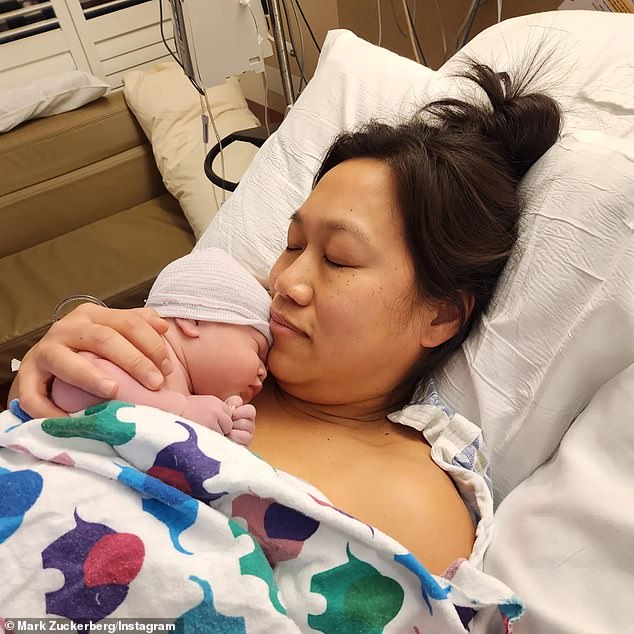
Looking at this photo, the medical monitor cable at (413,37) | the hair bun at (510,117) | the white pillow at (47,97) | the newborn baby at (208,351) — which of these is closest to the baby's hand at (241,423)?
the newborn baby at (208,351)

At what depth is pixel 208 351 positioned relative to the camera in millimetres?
886

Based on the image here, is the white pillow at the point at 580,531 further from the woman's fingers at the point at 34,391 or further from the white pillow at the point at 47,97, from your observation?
the white pillow at the point at 47,97

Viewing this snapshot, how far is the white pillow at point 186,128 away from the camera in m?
2.15

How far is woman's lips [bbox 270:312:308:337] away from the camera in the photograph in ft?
2.98

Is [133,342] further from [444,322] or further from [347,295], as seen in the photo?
[444,322]

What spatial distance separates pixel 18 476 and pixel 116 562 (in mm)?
155

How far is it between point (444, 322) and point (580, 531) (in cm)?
36

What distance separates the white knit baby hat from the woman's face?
37 millimetres

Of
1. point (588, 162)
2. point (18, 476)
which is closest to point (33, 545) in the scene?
point (18, 476)

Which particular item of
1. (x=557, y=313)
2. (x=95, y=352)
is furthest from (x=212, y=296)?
(x=557, y=313)

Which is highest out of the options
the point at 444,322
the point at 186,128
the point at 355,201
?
the point at 355,201

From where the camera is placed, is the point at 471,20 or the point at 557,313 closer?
the point at 557,313

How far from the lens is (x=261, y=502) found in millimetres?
691

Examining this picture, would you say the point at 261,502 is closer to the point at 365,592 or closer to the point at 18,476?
the point at 365,592
